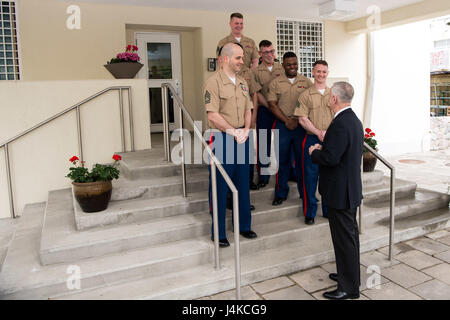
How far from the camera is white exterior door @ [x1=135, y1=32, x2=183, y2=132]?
6.70 metres

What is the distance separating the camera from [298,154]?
3625 mm

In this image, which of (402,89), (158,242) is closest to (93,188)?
(158,242)

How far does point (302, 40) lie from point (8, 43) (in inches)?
203

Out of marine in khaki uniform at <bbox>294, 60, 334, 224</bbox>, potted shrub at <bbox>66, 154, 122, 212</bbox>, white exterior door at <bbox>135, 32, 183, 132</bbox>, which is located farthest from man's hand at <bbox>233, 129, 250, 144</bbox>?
white exterior door at <bbox>135, 32, 183, 132</bbox>

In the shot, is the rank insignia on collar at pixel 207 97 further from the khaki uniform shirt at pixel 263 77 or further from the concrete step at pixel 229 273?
the concrete step at pixel 229 273

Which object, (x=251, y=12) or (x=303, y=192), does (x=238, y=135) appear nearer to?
(x=303, y=192)

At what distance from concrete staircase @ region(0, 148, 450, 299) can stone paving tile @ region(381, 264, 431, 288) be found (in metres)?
0.39

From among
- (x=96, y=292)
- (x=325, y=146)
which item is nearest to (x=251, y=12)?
(x=325, y=146)

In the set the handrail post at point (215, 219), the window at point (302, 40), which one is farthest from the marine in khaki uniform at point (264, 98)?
the window at point (302, 40)

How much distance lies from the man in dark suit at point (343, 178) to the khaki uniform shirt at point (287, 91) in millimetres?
1149

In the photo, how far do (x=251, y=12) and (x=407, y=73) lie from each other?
4475mm

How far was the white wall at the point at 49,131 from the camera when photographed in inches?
165

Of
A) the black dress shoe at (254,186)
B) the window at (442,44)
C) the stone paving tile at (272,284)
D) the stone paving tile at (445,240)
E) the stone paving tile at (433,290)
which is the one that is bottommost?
the stone paving tile at (433,290)

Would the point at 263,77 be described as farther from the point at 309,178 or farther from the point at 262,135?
the point at 309,178
